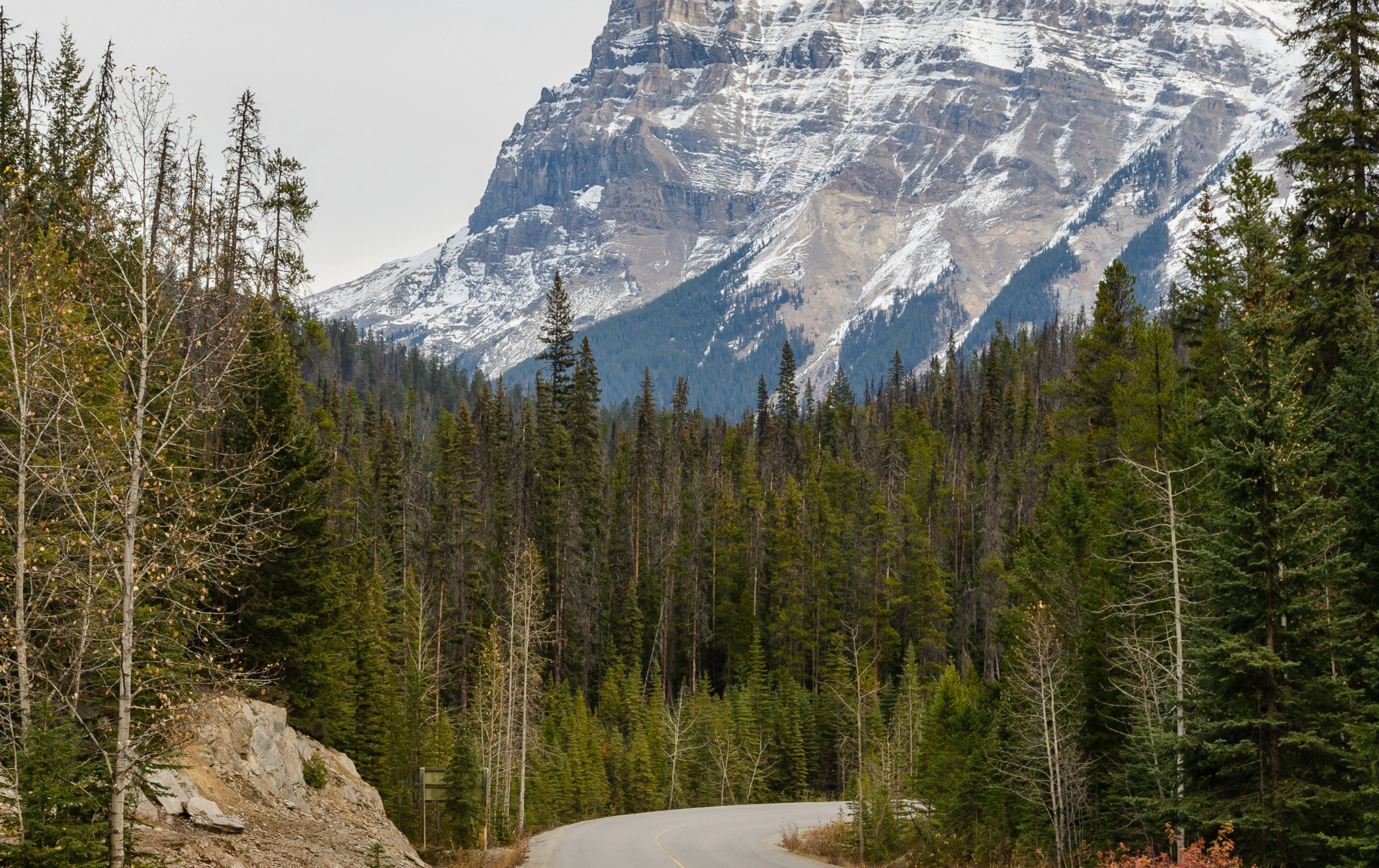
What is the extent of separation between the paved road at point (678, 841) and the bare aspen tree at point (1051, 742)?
20.0 ft

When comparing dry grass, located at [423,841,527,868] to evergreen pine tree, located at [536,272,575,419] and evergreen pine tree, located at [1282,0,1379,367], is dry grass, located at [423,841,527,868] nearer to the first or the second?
evergreen pine tree, located at [1282,0,1379,367]

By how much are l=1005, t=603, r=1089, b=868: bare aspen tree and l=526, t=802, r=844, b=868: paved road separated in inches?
240

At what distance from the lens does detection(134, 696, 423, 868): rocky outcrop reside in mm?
17375

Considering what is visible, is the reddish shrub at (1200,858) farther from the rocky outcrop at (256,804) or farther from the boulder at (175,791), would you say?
the boulder at (175,791)

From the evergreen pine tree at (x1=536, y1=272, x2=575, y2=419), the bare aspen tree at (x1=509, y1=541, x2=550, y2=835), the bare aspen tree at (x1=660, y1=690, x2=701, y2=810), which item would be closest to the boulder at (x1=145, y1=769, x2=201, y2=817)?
the bare aspen tree at (x1=509, y1=541, x2=550, y2=835)

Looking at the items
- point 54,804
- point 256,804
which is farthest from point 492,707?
point 54,804

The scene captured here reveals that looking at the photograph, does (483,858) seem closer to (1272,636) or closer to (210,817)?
(210,817)

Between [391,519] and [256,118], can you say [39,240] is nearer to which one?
[256,118]

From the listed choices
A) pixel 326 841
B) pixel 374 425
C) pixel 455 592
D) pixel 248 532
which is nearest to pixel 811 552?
pixel 455 592

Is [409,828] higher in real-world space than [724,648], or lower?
lower

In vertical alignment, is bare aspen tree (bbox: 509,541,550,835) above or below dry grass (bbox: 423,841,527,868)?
above

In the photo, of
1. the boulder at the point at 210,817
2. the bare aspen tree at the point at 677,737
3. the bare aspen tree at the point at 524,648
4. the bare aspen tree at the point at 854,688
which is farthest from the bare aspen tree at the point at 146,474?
the bare aspen tree at the point at 677,737

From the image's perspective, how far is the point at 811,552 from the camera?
72.6 metres

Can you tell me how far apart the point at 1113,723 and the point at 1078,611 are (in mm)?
2957
